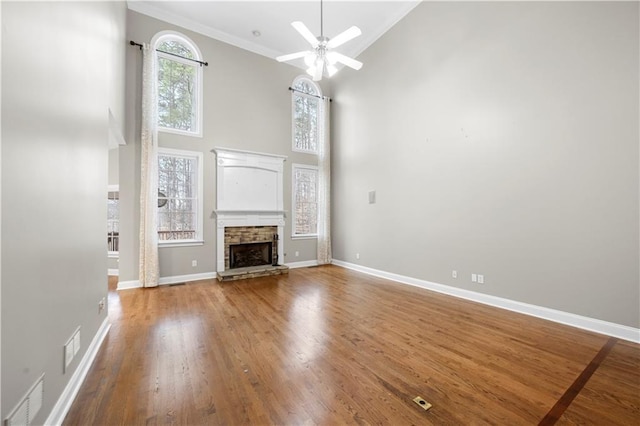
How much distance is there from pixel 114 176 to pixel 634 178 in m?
7.87

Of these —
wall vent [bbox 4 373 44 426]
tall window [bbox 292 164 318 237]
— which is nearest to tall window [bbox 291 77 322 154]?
tall window [bbox 292 164 318 237]

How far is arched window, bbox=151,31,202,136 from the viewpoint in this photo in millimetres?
5234

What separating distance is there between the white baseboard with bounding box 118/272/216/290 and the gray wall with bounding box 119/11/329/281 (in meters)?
0.07

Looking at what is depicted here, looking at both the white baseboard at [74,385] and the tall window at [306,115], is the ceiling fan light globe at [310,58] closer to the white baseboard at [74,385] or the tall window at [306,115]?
the tall window at [306,115]

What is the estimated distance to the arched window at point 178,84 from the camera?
523 cm

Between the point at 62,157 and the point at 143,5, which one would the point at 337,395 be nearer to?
the point at 62,157

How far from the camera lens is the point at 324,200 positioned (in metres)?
6.77

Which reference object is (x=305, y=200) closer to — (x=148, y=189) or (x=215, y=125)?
(x=215, y=125)

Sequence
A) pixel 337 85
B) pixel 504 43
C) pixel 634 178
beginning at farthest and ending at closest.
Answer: pixel 337 85
pixel 504 43
pixel 634 178

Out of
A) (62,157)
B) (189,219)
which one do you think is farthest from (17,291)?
(189,219)

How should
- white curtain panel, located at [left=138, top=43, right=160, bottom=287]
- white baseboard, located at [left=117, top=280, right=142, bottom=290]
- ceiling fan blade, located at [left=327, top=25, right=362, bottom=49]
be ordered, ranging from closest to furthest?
ceiling fan blade, located at [left=327, top=25, right=362, bottom=49]
white baseboard, located at [left=117, top=280, right=142, bottom=290]
white curtain panel, located at [left=138, top=43, right=160, bottom=287]

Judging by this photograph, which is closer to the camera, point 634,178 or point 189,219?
point 634,178

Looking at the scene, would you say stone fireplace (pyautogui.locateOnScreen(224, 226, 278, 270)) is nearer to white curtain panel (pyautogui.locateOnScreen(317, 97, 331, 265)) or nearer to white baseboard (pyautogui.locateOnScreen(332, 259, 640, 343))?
white curtain panel (pyautogui.locateOnScreen(317, 97, 331, 265))

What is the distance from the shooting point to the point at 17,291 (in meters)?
1.18
